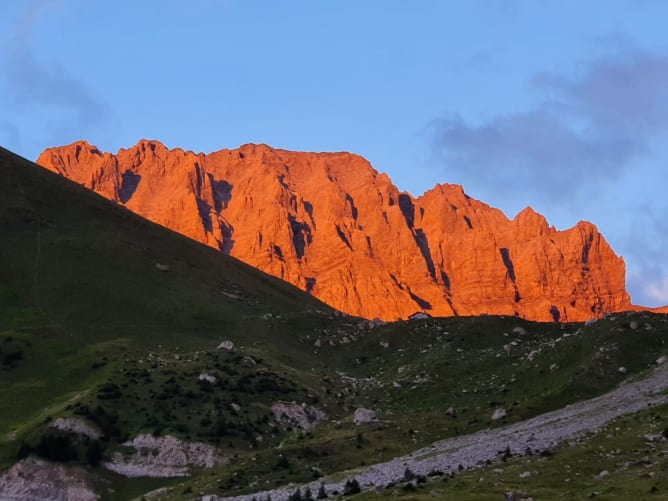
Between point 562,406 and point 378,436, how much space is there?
12.4 meters

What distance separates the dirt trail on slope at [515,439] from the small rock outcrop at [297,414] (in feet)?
70.5

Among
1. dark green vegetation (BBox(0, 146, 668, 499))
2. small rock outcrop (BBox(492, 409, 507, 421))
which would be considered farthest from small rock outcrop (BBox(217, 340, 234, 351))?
small rock outcrop (BBox(492, 409, 507, 421))

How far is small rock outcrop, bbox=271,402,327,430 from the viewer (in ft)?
273

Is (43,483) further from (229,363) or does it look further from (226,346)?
(226,346)

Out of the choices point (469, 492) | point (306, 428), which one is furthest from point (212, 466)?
point (469, 492)

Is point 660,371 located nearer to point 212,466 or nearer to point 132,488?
point 212,466

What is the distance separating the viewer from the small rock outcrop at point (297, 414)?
273ft

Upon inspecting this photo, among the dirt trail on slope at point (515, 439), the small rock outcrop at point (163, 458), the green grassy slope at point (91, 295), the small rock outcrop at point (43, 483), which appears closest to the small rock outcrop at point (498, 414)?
the dirt trail on slope at point (515, 439)

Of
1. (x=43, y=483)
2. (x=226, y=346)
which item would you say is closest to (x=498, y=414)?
(x=43, y=483)

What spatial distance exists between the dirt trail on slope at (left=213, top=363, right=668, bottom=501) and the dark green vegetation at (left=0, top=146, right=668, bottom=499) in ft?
10.2

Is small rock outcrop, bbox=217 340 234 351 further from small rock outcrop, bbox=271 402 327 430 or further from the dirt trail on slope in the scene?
the dirt trail on slope

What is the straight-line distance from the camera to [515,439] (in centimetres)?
5509

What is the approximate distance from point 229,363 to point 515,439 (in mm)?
42270

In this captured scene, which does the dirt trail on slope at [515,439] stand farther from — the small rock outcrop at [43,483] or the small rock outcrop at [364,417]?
the small rock outcrop at [43,483]
